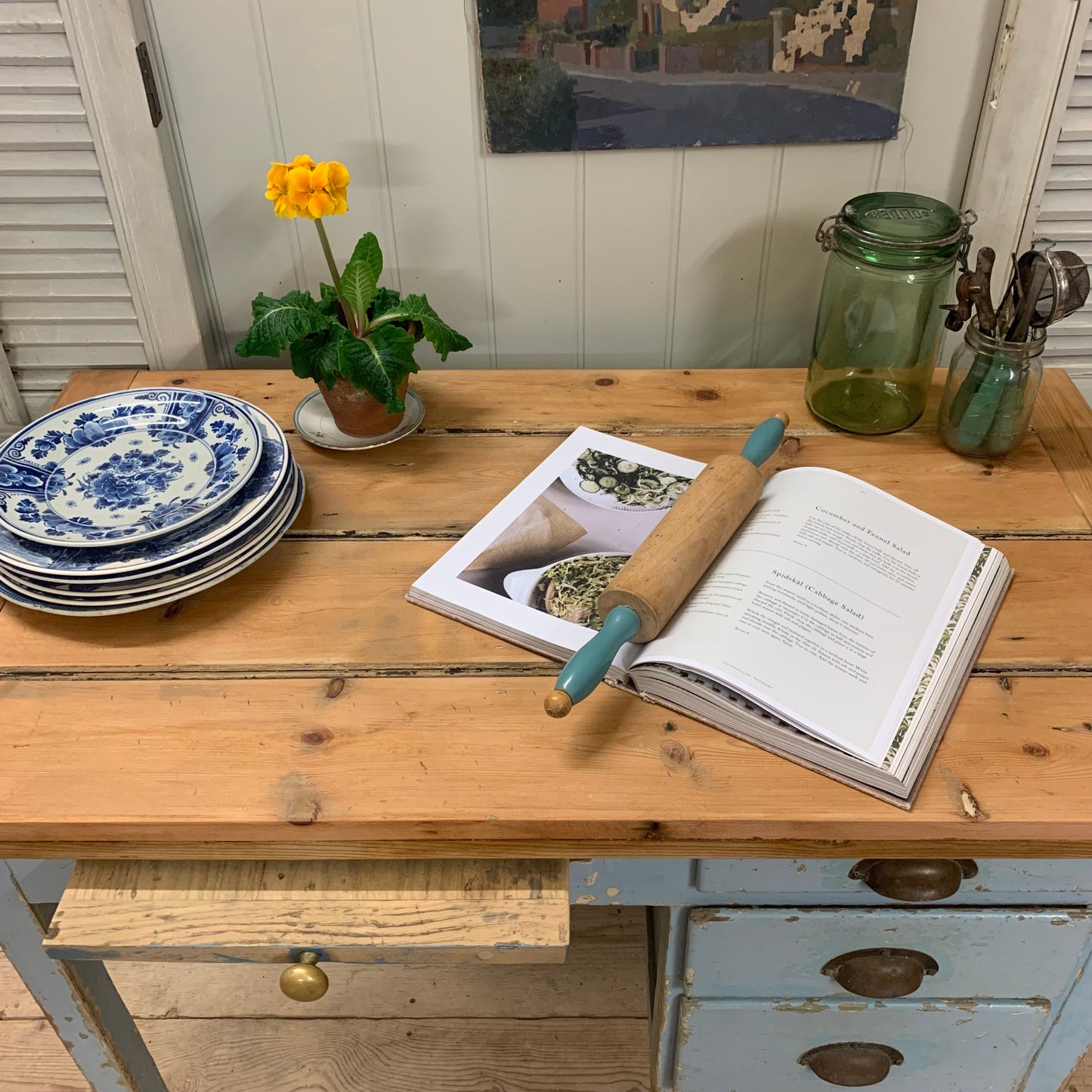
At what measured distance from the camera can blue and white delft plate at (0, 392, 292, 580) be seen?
32.5 inches

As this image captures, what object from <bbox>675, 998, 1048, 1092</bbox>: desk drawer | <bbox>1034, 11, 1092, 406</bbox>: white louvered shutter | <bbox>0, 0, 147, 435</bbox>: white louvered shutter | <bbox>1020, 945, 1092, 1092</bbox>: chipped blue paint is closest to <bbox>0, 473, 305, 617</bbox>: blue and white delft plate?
<bbox>0, 0, 147, 435</bbox>: white louvered shutter

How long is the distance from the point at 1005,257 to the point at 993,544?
41 centimetres

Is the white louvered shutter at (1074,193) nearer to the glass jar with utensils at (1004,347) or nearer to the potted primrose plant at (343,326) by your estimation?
the glass jar with utensils at (1004,347)

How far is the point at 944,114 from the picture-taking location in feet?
3.54

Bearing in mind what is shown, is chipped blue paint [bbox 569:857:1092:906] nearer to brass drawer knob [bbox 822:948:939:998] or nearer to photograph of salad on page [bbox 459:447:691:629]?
brass drawer knob [bbox 822:948:939:998]

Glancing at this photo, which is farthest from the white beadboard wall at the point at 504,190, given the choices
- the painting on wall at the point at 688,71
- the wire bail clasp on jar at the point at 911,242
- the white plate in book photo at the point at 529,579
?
the white plate in book photo at the point at 529,579

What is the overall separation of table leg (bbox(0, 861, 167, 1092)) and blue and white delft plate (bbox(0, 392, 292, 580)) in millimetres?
262

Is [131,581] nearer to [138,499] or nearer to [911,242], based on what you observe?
[138,499]

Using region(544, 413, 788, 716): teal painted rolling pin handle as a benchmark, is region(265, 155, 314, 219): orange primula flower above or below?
above

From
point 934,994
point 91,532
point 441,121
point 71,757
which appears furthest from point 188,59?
point 934,994

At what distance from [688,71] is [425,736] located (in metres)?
0.76

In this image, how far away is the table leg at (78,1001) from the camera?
0.88 metres

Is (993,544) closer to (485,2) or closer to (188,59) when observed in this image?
(485,2)

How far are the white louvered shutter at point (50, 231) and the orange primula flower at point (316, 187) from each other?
0.92ft
